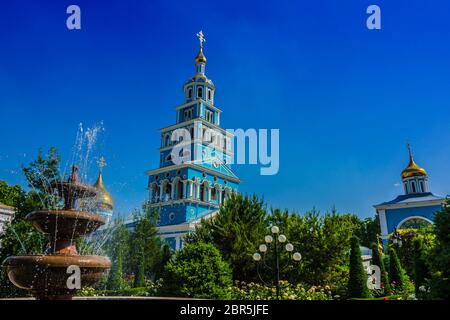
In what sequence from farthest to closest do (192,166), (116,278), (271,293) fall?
(192,166)
(116,278)
(271,293)

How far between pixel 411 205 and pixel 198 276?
25906 mm

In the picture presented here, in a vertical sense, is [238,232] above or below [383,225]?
below

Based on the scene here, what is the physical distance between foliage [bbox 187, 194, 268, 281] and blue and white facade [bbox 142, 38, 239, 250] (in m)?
12.0

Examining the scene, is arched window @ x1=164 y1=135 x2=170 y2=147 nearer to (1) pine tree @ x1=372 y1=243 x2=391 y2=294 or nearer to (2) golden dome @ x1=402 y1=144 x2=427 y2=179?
(1) pine tree @ x1=372 y1=243 x2=391 y2=294

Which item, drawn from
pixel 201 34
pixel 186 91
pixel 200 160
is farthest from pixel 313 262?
pixel 201 34

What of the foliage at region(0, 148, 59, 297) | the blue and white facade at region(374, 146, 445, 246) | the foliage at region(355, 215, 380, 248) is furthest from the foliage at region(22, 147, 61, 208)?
the foliage at region(355, 215, 380, 248)

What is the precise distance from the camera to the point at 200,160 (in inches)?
1224

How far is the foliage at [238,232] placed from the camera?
14.3m

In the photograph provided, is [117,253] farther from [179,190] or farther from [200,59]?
[200,59]

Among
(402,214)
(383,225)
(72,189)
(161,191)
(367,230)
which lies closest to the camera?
(72,189)

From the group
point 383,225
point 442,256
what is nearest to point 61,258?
point 442,256

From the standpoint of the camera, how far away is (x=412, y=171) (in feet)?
109
